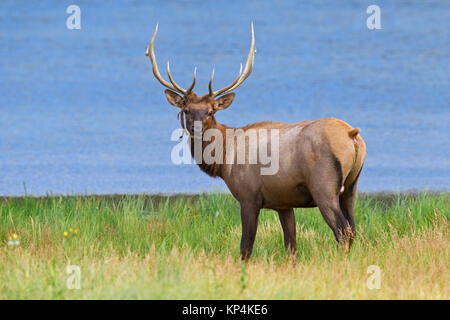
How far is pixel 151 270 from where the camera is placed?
6707 millimetres

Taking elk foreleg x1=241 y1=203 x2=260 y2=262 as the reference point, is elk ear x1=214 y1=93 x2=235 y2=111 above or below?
above

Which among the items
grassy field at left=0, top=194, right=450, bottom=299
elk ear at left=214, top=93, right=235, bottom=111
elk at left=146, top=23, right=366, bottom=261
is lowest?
grassy field at left=0, top=194, right=450, bottom=299

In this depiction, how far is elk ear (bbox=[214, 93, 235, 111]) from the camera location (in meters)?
8.58

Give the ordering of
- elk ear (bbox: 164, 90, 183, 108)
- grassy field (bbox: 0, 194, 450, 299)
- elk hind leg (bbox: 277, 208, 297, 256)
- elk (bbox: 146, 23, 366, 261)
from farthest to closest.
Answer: elk ear (bbox: 164, 90, 183, 108) < elk hind leg (bbox: 277, 208, 297, 256) < elk (bbox: 146, 23, 366, 261) < grassy field (bbox: 0, 194, 450, 299)

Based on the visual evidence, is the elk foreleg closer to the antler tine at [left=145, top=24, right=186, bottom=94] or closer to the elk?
the elk

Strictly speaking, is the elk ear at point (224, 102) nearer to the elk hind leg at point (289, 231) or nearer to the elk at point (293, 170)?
the elk at point (293, 170)

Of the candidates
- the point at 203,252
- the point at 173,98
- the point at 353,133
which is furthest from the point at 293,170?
the point at 173,98

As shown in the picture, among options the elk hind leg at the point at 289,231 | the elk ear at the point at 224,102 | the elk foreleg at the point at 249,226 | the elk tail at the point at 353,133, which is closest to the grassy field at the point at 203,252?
the elk hind leg at the point at 289,231

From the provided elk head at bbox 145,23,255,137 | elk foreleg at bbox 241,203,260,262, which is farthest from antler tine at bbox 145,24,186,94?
elk foreleg at bbox 241,203,260,262

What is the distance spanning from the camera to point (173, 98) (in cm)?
864

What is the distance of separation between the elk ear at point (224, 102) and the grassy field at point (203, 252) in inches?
69.8
